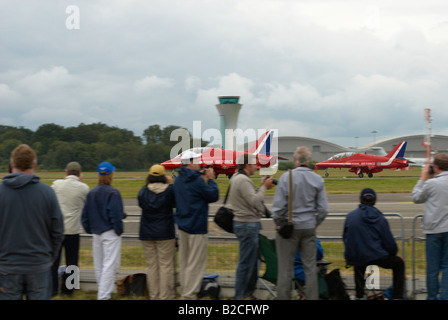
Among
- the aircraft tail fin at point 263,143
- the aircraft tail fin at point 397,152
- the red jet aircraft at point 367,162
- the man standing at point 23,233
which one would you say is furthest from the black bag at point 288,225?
the aircraft tail fin at point 397,152

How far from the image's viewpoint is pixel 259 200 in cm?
518

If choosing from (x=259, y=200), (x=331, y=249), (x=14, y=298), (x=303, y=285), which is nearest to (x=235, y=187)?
(x=259, y=200)

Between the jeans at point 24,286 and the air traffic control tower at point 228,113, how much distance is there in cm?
4465

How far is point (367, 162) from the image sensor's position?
40469mm

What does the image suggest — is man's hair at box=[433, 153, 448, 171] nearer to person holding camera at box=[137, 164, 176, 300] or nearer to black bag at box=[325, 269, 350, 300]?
black bag at box=[325, 269, 350, 300]

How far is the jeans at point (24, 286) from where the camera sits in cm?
345

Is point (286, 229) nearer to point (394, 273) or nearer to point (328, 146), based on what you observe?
point (394, 273)

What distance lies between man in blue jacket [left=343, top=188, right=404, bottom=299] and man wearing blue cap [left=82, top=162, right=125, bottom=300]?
2778 millimetres

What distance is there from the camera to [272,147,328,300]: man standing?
15.5 ft

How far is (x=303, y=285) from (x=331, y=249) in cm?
108

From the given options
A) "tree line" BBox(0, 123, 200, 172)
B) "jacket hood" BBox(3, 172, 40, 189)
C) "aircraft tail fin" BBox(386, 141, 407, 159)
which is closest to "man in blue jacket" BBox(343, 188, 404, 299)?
"jacket hood" BBox(3, 172, 40, 189)

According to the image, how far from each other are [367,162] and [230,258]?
122 ft
